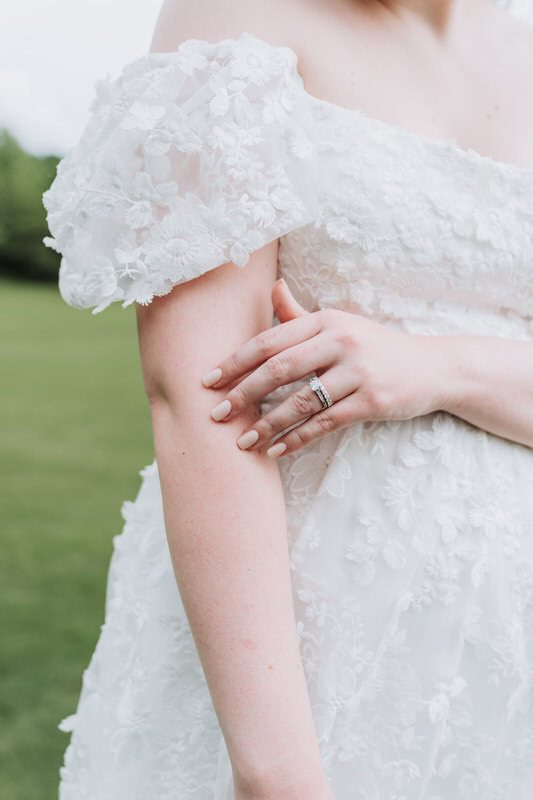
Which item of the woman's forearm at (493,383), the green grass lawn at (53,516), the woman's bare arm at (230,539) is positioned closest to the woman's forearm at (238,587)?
the woman's bare arm at (230,539)

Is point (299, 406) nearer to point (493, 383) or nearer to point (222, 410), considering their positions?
point (222, 410)

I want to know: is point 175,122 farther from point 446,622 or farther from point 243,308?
point 446,622

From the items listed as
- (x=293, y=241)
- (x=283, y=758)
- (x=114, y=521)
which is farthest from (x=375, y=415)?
(x=114, y=521)

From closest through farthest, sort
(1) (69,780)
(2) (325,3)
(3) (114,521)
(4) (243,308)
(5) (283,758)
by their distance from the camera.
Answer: (5) (283,758) → (4) (243,308) → (2) (325,3) → (1) (69,780) → (3) (114,521)

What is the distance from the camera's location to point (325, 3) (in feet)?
4.21

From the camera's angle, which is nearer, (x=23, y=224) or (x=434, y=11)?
(x=434, y=11)

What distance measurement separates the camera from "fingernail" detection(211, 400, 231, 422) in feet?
3.69

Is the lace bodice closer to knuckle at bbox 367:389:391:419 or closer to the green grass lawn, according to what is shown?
knuckle at bbox 367:389:391:419

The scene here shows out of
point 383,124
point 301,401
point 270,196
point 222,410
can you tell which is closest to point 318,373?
point 301,401

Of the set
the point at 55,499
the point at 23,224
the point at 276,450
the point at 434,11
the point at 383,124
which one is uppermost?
the point at 434,11

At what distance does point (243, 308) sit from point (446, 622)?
22.7 inches

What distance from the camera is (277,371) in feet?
3.70

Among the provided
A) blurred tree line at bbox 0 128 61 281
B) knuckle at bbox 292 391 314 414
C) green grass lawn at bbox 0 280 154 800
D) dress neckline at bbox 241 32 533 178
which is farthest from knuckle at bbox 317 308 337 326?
blurred tree line at bbox 0 128 61 281

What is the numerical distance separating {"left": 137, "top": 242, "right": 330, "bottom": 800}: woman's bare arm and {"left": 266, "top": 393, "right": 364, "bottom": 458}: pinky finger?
33 millimetres
